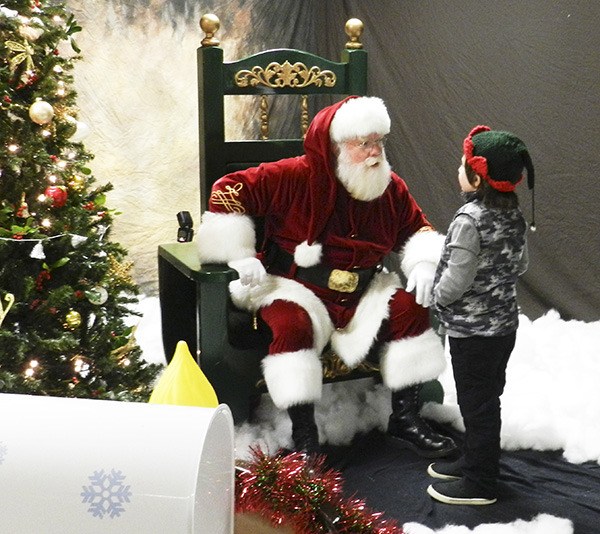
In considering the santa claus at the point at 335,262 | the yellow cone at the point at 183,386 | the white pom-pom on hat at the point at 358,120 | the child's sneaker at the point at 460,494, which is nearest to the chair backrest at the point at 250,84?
the santa claus at the point at 335,262

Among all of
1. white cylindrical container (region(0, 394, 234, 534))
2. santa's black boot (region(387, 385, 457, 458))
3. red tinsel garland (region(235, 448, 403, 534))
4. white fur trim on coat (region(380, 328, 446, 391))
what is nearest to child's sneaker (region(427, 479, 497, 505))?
santa's black boot (region(387, 385, 457, 458))

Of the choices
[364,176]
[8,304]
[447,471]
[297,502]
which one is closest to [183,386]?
[297,502]

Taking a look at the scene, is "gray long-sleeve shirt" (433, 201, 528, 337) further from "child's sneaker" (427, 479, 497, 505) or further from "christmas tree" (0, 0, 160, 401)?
"christmas tree" (0, 0, 160, 401)

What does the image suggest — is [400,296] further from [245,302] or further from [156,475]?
[156,475]

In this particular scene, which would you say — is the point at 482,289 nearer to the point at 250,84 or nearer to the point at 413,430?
the point at 413,430

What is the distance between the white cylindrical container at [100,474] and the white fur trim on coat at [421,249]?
172 centimetres

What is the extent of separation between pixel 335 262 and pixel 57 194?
97 centimetres

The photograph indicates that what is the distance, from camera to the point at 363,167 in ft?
9.29

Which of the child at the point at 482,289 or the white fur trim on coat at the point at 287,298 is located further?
the white fur trim on coat at the point at 287,298

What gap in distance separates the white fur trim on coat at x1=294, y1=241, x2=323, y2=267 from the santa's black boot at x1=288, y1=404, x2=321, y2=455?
495mm

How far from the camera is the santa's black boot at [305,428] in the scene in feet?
8.81

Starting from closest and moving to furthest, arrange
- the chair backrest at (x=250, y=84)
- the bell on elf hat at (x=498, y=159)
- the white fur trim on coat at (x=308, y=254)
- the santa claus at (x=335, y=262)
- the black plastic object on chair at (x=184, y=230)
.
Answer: the bell on elf hat at (x=498, y=159), the santa claus at (x=335, y=262), the white fur trim on coat at (x=308, y=254), the chair backrest at (x=250, y=84), the black plastic object on chair at (x=184, y=230)

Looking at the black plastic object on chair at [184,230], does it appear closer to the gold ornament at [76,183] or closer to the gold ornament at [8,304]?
the gold ornament at [76,183]

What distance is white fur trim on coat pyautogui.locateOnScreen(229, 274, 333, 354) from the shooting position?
9.09 feet
